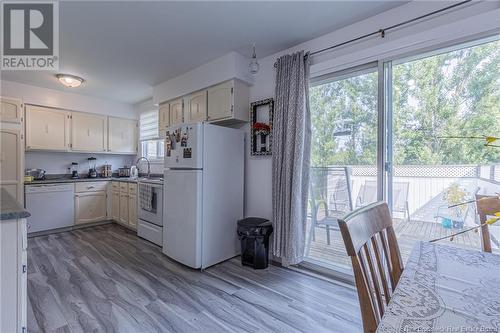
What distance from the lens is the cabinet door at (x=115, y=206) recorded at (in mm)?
4297

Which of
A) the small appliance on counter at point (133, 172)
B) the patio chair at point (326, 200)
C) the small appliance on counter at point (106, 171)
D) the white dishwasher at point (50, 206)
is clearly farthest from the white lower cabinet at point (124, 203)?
the patio chair at point (326, 200)

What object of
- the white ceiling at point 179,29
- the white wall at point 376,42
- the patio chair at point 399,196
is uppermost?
the white ceiling at point 179,29

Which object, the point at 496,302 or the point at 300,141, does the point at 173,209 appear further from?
the point at 496,302

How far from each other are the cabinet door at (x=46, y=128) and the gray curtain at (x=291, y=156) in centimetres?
387

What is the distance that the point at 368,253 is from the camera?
809 mm

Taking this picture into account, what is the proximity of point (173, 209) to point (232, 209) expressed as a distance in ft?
2.31

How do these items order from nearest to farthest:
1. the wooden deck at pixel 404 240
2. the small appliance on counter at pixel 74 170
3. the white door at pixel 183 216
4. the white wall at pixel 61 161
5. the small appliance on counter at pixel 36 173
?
1. the wooden deck at pixel 404 240
2. the white door at pixel 183 216
3. the small appliance on counter at pixel 36 173
4. the white wall at pixel 61 161
5. the small appliance on counter at pixel 74 170

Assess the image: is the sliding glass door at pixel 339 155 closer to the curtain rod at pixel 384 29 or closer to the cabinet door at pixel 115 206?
the curtain rod at pixel 384 29

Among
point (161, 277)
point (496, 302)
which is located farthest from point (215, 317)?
point (496, 302)

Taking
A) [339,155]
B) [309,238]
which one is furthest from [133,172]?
[339,155]

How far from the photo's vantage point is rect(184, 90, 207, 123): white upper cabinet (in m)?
3.17

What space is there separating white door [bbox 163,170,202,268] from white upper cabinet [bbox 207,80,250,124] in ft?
2.75

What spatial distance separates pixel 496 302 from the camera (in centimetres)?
68

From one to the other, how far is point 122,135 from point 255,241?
3812mm
